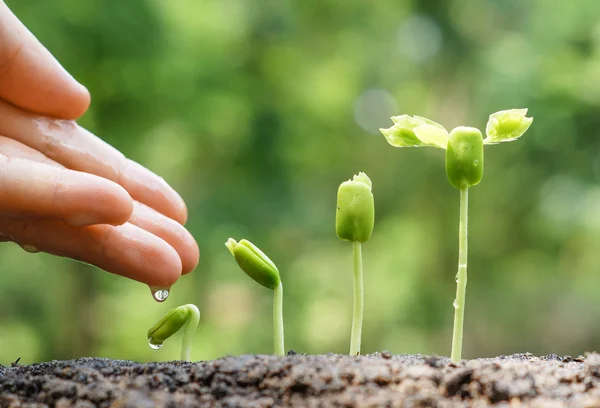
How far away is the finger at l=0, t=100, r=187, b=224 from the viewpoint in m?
1.17

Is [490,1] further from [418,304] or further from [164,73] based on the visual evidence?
[164,73]

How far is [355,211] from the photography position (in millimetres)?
844

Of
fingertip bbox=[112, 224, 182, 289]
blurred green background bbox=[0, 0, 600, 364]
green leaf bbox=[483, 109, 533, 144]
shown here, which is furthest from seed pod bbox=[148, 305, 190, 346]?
blurred green background bbox=[0, 0, 600, 364]

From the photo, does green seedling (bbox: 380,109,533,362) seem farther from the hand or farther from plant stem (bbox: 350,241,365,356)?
the hand

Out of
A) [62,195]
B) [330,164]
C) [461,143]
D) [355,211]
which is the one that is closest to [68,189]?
[62,195]

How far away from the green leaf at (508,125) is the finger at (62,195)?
515mm

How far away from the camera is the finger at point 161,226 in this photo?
3.55 ft

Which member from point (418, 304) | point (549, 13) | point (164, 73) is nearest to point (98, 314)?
point (164, 73)

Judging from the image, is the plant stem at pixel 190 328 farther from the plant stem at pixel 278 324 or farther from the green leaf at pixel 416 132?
the green leaf at pixel 416 132

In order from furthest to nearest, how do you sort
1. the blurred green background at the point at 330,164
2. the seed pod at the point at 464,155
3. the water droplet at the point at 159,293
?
the blurred green background at the point at 330,164 < the water droplet at the point at 159,293 < the seed pod at the point at 464,155

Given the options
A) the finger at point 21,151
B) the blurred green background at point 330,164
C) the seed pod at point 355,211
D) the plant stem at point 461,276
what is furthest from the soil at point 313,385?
the blurred green background at point 330,164

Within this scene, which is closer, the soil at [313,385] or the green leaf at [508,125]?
the soil at [313,385]

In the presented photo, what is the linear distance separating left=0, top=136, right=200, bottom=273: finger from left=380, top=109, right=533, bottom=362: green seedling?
42cm

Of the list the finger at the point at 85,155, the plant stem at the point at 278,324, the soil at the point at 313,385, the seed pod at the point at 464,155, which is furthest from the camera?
the finger at the point at 85,155
